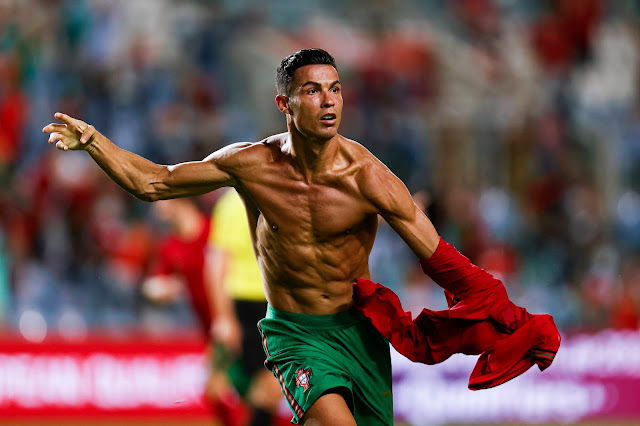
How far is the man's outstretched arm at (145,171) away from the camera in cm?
459

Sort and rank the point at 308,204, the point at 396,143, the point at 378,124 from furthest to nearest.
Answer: the point at 378,124 → the point at 396,143 → the point at 308,204

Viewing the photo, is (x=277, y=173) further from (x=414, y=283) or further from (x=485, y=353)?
(x=414, y=283)

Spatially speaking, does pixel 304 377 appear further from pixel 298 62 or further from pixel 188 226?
pixel 188 226

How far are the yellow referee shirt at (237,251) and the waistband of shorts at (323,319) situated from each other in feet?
9.63

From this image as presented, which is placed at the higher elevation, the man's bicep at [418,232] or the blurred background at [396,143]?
the blurred background at [396,143]

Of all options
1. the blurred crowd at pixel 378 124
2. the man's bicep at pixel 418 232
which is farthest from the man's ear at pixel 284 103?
the blurred crowd at pixel 378 124

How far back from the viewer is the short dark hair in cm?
451

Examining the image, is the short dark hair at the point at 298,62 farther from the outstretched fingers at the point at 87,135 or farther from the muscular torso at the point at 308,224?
the outstretched fingers at the point at 87,135

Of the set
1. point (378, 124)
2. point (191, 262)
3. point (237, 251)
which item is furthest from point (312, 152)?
point (378, 124)

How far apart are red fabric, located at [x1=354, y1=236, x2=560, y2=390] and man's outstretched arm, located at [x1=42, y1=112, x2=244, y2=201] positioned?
867 millimetres

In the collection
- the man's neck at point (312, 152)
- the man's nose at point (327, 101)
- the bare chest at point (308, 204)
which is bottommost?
the bare chest at point (308, 204)

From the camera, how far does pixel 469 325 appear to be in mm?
4668

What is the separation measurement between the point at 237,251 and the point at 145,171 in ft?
10.5

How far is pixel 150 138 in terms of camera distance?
11484mm
